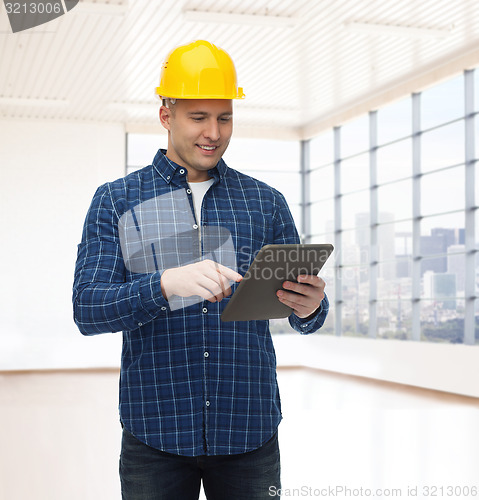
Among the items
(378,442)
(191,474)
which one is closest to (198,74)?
(191,474)

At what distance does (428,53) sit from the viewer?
11477 millimetres

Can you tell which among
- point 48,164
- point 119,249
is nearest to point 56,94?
point 48,164

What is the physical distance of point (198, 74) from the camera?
73.4 inches

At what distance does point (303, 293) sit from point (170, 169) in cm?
52

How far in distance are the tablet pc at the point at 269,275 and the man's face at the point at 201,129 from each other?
405mm

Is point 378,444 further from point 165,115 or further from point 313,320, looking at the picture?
point 165,115

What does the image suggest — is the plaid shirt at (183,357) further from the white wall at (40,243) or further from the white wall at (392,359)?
the white wall at (40,243)

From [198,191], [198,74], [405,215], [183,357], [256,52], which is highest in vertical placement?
[256,52]

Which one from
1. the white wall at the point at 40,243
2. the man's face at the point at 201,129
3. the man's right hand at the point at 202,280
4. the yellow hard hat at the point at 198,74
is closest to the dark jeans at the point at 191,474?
the man's right hand at the point at 202,280

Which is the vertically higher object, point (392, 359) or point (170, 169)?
point (170, 169)

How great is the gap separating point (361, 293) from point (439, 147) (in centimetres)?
360

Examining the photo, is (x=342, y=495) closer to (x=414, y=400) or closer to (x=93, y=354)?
(x=414, y=400)

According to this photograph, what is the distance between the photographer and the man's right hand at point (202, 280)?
1.58 m

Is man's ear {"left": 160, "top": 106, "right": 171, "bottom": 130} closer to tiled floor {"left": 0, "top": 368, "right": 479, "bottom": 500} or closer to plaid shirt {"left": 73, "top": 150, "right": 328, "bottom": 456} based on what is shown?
plaid shirt {"left": 73, "top": 150, "right": 328, "bottom": 456}
